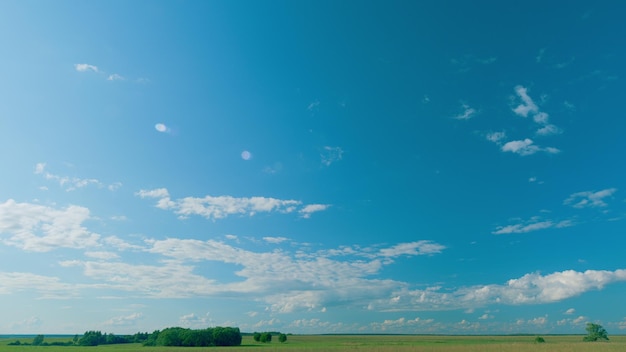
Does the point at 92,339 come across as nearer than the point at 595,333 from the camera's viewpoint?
Yes

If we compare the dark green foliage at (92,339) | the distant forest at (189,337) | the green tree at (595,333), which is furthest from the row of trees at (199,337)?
the green tree at (595,333)

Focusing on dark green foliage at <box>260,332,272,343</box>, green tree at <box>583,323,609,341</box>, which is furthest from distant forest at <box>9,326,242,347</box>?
green tree at <box>583,323,609,341</box>

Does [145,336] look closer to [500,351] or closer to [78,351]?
[78,351]

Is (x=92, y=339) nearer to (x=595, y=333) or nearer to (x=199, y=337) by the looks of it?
(x=199, y=337)

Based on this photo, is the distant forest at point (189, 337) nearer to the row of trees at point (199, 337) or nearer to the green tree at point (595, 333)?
the row of trees at point (199, 337)

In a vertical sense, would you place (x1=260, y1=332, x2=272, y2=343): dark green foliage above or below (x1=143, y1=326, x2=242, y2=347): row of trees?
below

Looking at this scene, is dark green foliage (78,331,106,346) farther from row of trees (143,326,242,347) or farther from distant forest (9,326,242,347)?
row of trees (143,326,242,347)

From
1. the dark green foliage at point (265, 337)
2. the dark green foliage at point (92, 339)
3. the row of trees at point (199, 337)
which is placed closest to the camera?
the row of trees at point (199, 337)

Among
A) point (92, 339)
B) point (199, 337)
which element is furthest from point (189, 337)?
point (92, 339)

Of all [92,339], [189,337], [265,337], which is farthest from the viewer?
[265,337]

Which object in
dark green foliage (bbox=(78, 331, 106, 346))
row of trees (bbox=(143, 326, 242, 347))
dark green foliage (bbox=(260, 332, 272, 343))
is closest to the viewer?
row of trees (bbox=(143, 326, 242, 347))

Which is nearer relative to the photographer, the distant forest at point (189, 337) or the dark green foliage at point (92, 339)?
the distant forest at point (189, 337)

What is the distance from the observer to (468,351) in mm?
56969

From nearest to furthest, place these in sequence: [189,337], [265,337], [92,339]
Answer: [189,337] < [92,339] < [265,337]
